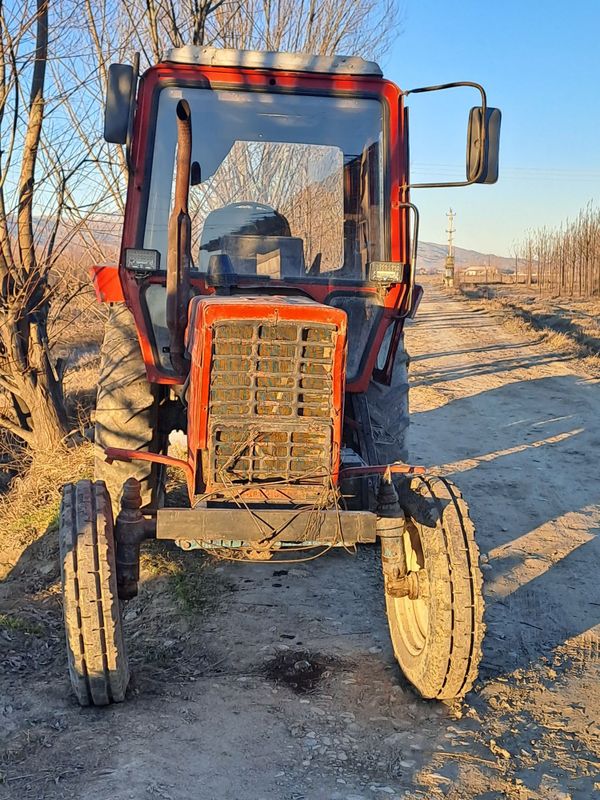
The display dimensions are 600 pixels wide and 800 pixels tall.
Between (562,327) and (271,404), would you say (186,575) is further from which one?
(562,327)

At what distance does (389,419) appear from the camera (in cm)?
493

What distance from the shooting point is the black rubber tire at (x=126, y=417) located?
14.1ft

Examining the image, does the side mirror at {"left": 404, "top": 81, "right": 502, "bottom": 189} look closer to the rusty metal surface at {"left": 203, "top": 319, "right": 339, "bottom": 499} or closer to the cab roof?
the cab roof

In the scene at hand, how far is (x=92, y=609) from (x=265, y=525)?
71 centimetres

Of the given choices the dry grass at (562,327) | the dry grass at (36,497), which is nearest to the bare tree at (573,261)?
the dry grass at (562,327)

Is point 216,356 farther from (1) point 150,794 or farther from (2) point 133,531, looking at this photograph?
(1) point 150,794

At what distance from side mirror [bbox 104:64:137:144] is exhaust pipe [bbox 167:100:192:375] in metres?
0.30

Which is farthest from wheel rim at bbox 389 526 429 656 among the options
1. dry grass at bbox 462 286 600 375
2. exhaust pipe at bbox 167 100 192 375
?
dry grass at bbox 462 286 600 375

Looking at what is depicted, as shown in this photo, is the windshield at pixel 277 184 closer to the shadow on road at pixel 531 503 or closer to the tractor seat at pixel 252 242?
the tractor seat at pixel 252 242

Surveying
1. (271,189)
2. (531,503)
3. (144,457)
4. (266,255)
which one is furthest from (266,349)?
(531,503)

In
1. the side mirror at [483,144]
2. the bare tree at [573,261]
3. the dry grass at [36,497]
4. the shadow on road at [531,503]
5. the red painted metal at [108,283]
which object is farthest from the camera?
the bare tree at [573,261]

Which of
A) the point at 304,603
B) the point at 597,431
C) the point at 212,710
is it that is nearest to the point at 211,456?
the point at 212,710

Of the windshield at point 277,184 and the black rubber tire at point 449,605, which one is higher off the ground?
the windshield at point 277,184

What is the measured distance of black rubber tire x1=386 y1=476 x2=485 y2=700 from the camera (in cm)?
320
